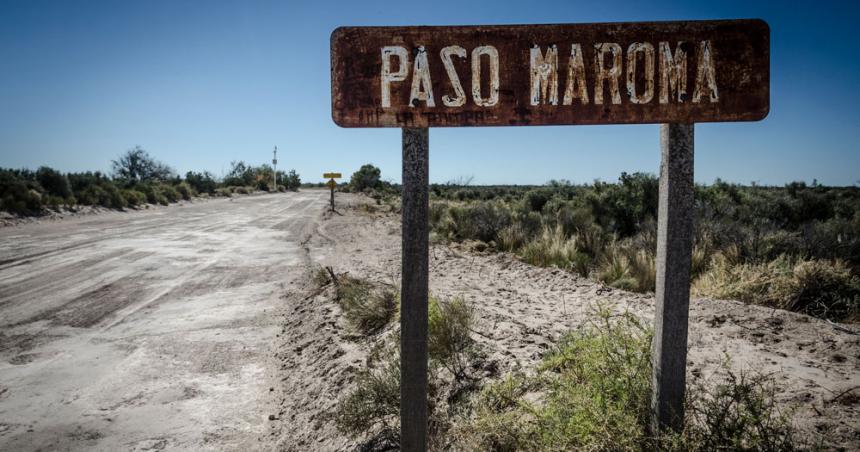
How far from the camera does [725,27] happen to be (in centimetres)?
177

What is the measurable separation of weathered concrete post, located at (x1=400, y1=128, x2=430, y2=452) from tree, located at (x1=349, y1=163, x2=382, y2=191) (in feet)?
202

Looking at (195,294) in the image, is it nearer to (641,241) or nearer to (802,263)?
(641,241)

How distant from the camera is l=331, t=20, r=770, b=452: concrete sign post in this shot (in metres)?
1.78

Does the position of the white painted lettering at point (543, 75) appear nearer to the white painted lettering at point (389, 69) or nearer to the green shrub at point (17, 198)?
the white painted lettering at point (389, 69)

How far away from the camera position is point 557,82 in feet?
5.94

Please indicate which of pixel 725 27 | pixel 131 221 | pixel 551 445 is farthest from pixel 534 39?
pixel 131 221

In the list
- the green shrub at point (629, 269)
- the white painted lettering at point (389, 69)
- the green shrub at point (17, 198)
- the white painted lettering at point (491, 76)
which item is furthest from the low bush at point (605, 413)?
the green shrub at point (17, 198)

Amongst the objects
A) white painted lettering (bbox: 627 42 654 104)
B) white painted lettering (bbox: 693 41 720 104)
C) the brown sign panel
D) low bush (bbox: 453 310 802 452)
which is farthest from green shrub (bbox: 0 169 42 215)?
white painted lettering (bbox: 693 41 720 104)

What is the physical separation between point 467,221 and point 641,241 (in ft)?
18.6

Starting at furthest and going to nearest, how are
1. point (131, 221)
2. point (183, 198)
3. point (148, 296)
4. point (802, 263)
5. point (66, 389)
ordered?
point (183, 198), point (131, 221), point (148, 296), point (802, 263), point (66, 389)

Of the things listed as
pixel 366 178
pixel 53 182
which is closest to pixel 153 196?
pixel 53 182

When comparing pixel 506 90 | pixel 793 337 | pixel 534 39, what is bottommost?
pixel 793 337

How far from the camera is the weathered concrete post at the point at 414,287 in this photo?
1.83 meters

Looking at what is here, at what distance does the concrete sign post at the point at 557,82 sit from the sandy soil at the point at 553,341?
1.43 metres
